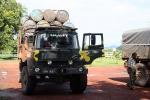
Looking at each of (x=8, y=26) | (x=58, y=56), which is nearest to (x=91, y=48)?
(x=58, y=56)

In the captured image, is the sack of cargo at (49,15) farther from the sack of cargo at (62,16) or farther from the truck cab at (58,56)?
the truck cab at (58,56)

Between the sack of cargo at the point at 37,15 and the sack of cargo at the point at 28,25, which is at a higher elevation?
the sack of cargo at the point at 37,15

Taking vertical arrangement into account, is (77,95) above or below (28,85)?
below

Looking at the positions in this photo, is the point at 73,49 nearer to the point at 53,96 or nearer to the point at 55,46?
the point at 55,46

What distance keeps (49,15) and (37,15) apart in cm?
76

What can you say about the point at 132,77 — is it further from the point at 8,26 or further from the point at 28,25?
the point at 8,26

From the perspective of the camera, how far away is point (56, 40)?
60.2 feet

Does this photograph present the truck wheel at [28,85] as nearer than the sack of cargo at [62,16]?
Yes

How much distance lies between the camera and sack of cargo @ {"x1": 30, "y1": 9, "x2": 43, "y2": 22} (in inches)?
846

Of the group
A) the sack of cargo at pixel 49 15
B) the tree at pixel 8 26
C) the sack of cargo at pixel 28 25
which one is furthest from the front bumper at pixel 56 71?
the tree at pixel 8 26

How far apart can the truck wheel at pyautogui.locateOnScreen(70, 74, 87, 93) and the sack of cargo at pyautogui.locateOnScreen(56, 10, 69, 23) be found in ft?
11.2

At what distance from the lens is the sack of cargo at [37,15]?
70.5 ft

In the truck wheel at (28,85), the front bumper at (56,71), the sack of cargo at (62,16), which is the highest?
the sack of cargo at (62,16)

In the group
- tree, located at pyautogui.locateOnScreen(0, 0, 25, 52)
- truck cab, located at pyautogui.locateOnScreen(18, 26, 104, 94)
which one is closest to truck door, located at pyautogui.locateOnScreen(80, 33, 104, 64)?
truck cab, located at pyautogui.locateOnScreen(18, 26, 104, 94)
